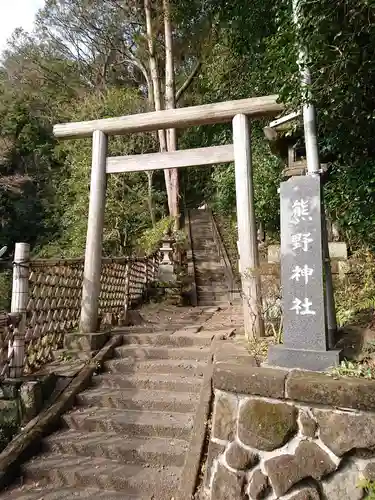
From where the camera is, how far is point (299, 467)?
2566 millimetres

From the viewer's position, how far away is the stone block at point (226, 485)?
8.94 ft

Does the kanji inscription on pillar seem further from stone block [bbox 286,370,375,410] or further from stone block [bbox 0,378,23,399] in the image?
stone block [bbox 0,378,23,399]

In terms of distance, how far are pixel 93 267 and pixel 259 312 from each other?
2443 mm

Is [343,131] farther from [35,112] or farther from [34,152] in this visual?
[35,112]

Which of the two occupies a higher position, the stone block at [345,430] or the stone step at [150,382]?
the stone block at [345,430]

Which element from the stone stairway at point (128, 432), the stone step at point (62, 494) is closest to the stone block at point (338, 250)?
the stone stairway at point (128, 432)

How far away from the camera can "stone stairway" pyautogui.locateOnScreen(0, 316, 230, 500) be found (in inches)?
132

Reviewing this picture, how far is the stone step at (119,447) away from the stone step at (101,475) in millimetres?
59

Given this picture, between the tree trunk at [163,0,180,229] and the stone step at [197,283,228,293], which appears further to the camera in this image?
the tree trunk at [163,0,180,229]

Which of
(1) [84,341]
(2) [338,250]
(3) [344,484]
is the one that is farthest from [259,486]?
(2) [338,250]

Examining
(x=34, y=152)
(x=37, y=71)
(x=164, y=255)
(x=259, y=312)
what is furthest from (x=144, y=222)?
(x=37, y=71)

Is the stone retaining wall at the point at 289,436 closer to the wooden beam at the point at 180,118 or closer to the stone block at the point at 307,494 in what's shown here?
the stone block at the point at 307,494

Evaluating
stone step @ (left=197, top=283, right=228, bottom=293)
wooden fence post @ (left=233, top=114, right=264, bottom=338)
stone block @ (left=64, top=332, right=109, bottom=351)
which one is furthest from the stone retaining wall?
stone step @ (left=197, top=283, right=228, bottom=293)

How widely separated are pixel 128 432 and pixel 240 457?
1.56 metres
